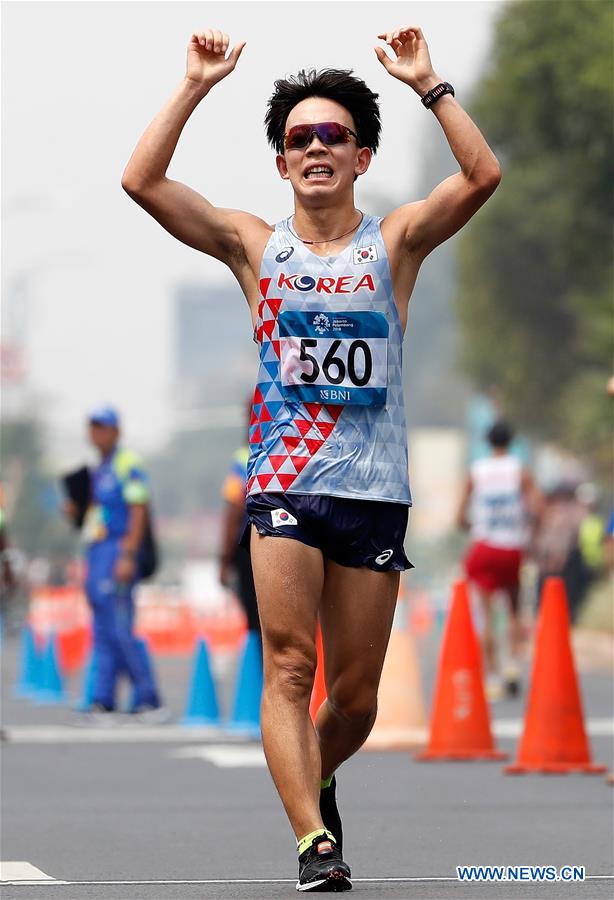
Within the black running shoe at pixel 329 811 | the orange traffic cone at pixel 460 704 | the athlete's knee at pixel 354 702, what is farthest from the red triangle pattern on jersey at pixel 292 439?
the orange traffic cone at pixel 460 704

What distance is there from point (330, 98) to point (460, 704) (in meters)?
5.37

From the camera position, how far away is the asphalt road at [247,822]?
6.85 meters

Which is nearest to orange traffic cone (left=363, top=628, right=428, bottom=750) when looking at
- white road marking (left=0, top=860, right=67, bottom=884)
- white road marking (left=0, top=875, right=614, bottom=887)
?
white road marking (left=0, top=860, right=67, bottom=884)

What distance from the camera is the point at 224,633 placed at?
104ft

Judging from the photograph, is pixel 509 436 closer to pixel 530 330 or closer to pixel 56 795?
pixel 56 795

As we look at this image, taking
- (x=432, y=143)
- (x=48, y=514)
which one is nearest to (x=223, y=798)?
(x=48, y=514)

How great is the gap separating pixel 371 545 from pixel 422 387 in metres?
154

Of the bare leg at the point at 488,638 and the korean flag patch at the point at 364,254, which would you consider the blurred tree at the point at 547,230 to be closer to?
the bare leg at the point at 488,638

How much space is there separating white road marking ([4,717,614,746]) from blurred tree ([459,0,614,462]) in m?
16.5

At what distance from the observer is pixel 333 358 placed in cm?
654

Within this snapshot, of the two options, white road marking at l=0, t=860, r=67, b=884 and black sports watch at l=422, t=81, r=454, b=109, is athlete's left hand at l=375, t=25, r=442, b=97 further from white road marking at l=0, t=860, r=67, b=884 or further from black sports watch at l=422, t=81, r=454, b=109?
white road marking at l=0, t=860, r=67, b=884

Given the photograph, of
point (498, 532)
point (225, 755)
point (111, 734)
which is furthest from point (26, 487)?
point (225, 755)

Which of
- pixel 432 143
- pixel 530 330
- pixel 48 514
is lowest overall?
pixel 48 514

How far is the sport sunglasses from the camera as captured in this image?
6738 mm
